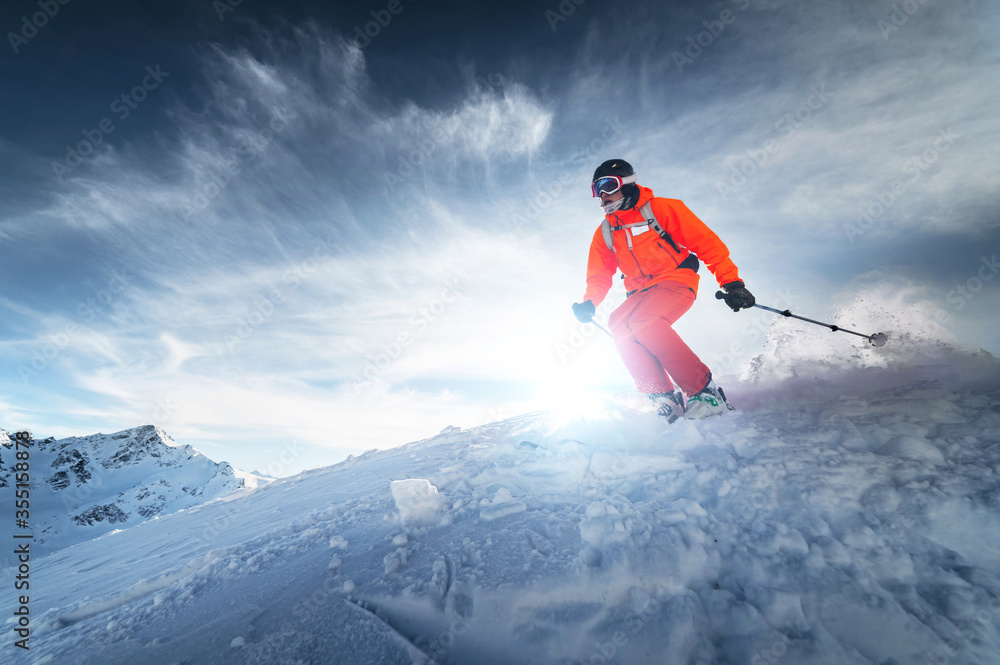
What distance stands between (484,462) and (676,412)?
244 centimetres

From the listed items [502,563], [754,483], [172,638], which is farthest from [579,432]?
[172,638]

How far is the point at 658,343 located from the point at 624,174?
2.34m

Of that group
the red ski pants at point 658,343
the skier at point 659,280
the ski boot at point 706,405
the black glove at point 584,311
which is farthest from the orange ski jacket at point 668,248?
the ski boot at point 706,405

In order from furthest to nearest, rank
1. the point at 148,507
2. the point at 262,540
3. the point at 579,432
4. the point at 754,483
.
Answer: the point at 148,507 → the point at 579,432 → the point at 262,540 → the point at 754,483

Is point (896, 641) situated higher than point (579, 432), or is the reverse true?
point (579, 432)

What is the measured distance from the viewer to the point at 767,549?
2.14 meters

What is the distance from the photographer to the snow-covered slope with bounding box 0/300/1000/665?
1.80 meters

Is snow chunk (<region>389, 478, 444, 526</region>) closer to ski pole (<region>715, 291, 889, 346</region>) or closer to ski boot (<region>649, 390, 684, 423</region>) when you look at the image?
ski boot (<region>649, 390, 684, 423</region>)

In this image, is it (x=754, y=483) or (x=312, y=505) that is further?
(x=312, y=505)

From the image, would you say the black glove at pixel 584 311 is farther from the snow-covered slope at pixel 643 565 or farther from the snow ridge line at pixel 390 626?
the snow ridge line at pixel 390 626

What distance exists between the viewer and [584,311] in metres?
5.58

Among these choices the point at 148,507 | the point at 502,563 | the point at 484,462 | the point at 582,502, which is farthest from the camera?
the point at 148,507

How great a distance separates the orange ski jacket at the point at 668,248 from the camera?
466 centimetres

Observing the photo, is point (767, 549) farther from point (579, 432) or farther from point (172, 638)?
point (172, 638)
